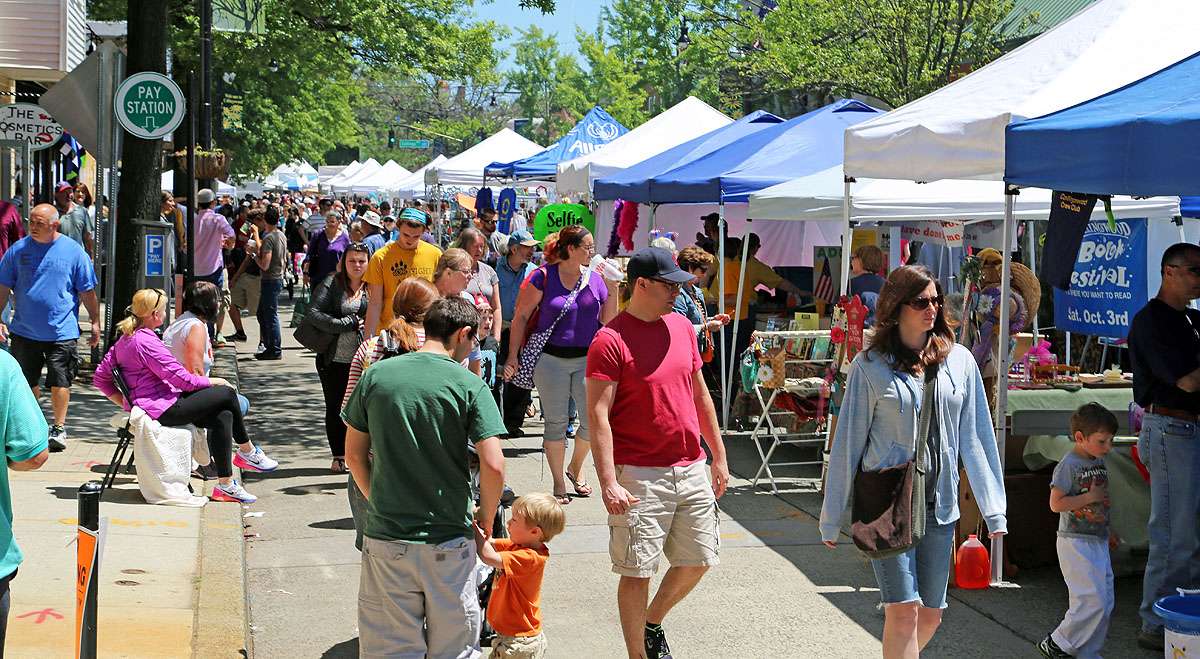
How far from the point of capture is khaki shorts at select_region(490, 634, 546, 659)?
5.40 metres

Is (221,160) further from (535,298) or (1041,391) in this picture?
(1041,391)

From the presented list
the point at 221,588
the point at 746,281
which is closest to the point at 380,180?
the point at 746,281

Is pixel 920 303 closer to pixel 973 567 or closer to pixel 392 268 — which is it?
pixel 973 567

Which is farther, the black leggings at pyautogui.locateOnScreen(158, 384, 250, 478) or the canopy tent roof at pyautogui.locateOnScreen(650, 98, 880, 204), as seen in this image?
the canopy tent roof at pyautogui.locateOnScreen(650, 98, 880, 204)

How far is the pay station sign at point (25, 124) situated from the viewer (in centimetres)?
1616

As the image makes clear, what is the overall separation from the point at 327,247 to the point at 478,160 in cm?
1398

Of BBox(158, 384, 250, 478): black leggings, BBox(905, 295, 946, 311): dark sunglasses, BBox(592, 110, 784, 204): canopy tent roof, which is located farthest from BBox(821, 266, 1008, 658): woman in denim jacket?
BBox(592, 110, 784, 204): canopy tent roof

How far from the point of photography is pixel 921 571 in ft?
16.5

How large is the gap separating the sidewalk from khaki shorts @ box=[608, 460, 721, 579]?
6.59ft

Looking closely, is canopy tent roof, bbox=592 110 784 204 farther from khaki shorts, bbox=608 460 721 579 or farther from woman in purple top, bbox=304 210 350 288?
khaki shorts, bbox=608 460 721 579

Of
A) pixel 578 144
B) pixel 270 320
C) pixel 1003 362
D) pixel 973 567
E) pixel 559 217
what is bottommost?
pixel 973 567

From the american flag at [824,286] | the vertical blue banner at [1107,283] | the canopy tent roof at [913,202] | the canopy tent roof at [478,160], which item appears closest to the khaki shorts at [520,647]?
Result: the canopy tent roof at [913,202]

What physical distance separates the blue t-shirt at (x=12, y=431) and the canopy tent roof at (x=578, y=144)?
1878 centimetres

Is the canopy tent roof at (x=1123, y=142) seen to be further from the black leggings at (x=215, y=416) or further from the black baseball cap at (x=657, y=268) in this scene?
the black leggings at (x=215, y=416)
